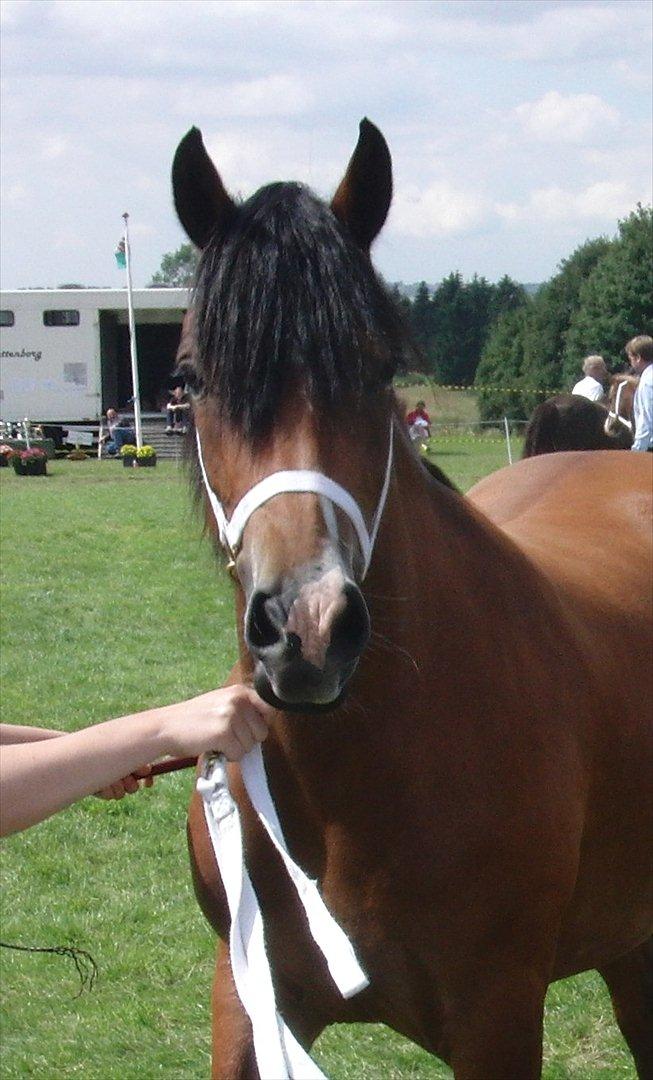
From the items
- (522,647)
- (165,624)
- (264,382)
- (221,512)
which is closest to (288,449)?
(264,382)

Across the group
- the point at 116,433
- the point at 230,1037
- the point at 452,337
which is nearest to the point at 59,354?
the point at 116,433

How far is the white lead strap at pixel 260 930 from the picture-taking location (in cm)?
205

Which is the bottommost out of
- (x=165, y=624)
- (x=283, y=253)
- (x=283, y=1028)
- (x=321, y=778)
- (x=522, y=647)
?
(x=165, y=624)

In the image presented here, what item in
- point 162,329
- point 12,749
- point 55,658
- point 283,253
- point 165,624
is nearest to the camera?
point 12,749

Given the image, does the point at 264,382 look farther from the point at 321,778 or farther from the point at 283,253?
the point at 321,778

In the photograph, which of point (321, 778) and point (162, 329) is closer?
point (321, 778)

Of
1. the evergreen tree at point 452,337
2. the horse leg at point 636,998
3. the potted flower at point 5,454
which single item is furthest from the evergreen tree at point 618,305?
the horse leg at point 636,998

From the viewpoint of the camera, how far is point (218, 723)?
2.06m

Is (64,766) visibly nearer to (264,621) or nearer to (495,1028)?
(264,621)

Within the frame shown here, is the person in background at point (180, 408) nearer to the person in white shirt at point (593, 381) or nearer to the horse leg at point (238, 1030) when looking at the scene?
the horse leg at point (238, 1030)

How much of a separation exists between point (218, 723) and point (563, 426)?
175 inches

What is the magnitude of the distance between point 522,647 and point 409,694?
35cm

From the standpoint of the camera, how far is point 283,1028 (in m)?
2.09

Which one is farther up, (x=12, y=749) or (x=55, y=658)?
(x=12, y=749)
